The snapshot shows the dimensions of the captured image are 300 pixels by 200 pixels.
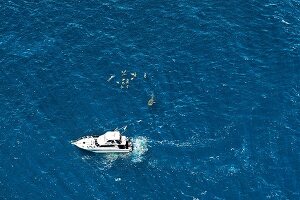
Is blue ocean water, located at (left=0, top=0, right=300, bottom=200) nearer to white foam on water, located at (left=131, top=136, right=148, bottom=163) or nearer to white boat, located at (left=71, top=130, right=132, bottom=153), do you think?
white foam on water, located at (left=131, top=136, right=148, bottom=163)

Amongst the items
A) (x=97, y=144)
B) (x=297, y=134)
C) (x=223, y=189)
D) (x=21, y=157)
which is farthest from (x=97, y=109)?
(x=297, y=134)

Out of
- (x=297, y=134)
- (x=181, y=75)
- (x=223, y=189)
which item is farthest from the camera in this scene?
(x=181, y=75)

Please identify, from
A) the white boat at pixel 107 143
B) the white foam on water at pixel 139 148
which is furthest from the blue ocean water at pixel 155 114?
the white boat at pixel 107 143

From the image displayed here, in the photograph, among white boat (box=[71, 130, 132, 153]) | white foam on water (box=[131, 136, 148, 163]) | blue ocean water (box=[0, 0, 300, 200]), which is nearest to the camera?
blue ocean water (box=[0, 0, 300, 200])

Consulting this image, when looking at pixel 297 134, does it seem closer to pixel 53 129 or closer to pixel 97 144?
pixel 97 144

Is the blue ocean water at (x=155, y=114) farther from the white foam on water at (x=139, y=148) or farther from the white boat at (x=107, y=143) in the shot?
the white boat at (x=107, y=143)

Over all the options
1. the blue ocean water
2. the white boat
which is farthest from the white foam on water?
the white boat

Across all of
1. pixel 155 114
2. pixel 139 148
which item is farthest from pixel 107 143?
pixel 155 114

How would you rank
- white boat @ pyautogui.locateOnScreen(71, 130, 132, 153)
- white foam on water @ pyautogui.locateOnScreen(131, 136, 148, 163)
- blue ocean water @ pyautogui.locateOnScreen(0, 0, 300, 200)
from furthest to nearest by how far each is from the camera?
1. white foam on water @ pyautogui.locateOnScreen(131, 136, 148, 163)
2. white boat @ pyautogui.locateOnScreen(71, 130, 132, 153)
3. blue ocean water @ pyautogui.locateOnScreen(0, 0, 300, 200)

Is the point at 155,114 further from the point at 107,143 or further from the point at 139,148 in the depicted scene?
the point at 107,143
